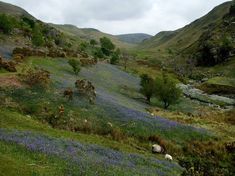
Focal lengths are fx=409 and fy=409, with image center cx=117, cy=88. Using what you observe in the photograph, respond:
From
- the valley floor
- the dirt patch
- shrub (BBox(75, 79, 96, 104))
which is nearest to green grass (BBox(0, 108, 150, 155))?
the valley floor

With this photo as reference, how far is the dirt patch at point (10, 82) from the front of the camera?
146 feet

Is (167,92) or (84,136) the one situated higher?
(167,92)

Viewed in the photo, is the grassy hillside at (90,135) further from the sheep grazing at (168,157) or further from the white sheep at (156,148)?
the sheep grazing at (168,157)

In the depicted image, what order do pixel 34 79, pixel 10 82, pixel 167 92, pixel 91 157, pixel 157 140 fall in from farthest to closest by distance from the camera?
pixel 167 92 < pixel 34 79 < pixel 10 82 < pixel 157 140 < pixel 91 157

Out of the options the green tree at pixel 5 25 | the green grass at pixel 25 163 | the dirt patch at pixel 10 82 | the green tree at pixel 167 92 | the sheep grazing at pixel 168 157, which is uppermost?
the green tree at pixel 5 25

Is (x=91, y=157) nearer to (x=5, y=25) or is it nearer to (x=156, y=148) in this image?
(x=156, y=148)

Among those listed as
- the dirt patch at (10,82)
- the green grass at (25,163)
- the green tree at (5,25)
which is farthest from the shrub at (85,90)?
the green tree at (5,25)

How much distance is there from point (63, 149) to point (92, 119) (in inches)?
542

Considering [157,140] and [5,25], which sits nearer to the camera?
[157,140]

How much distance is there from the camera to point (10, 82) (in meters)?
45.5

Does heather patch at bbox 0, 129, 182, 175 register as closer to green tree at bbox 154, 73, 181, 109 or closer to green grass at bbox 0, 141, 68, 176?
green grass at bbox 0, 141, 68, 176

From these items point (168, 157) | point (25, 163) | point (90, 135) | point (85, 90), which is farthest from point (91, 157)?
point (85, 90)

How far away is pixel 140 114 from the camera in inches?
1898

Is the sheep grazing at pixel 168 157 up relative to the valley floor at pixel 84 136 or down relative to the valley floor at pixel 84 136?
down
